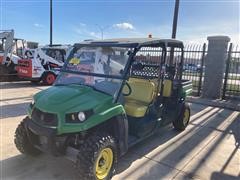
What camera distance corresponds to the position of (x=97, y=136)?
293 cm

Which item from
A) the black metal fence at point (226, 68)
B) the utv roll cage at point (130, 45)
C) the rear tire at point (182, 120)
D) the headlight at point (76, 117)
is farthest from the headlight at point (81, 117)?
the black metal fence at point (226, 68)

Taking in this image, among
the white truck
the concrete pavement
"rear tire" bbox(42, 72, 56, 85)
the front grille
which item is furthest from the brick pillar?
the front grille

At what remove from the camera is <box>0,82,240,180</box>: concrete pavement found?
10.9 feet

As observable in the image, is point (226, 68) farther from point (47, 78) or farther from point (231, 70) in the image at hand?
point (47, 78)

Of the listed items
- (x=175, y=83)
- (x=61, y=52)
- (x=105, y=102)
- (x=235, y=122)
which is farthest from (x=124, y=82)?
(x=61, y=52)

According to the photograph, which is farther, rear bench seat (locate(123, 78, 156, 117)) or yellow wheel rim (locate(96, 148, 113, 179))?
rear bench seat (locate(123, 78, 156, 117))

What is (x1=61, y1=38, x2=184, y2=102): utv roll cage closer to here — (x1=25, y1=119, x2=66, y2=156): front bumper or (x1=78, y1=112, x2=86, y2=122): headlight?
(x1=78, y1=112, x2=86, y2=122): headlight

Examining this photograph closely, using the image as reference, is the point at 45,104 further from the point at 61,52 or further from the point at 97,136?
the point at 61,52

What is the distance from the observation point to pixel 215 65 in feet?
28.8

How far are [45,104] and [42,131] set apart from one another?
1.09ft

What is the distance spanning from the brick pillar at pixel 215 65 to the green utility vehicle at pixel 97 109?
4.72m

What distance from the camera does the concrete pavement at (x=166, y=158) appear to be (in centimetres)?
332

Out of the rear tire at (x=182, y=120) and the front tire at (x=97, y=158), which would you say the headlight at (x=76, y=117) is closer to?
the front tire at (x=97, y=158)

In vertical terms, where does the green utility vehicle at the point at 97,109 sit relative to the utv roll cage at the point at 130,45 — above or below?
below
